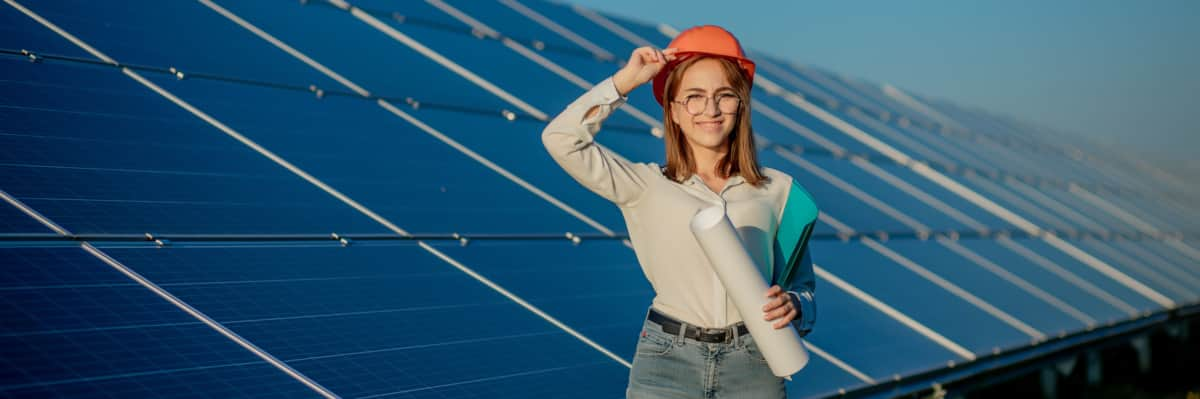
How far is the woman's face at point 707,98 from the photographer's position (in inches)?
177

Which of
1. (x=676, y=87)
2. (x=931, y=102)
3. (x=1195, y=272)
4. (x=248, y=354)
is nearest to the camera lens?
(x=676, y=87)

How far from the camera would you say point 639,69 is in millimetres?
4254

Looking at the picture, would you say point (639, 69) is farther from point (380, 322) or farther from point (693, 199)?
point (380, 322)

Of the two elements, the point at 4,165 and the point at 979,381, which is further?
the point at 979,381

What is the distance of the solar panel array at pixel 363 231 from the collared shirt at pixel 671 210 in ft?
4.20

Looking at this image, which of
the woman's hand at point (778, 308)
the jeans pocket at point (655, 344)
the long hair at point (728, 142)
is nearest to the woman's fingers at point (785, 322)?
the woman's hand at point (778, 308)

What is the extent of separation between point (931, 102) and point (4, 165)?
73.8 feet

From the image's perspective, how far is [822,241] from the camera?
10398mm

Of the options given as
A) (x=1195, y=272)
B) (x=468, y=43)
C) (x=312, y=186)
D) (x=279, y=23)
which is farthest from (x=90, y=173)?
(x=1195, y=272)

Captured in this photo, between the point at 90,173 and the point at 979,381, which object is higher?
the point at 979,381

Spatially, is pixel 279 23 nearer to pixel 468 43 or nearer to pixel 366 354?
pixel 468 43

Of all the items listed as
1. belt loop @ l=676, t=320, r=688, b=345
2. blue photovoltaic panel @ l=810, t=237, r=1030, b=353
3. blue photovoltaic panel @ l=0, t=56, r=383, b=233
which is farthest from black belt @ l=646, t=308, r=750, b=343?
blue photovoltaic panel @ l=810, t=237, r=1030, b=353

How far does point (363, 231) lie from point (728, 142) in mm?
2756

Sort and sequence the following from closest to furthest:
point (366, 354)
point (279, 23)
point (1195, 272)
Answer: point (366, 354) < point (279, 23) < point (1195, 272)
